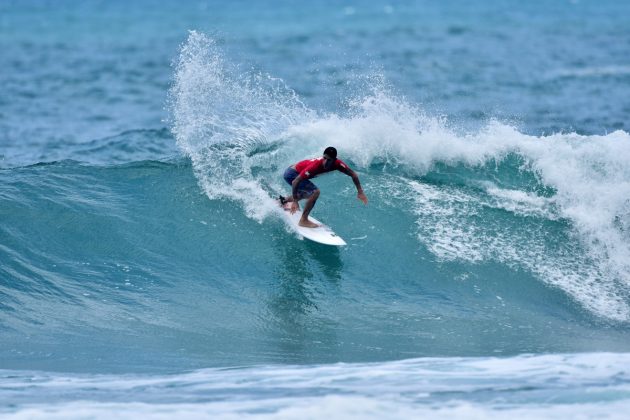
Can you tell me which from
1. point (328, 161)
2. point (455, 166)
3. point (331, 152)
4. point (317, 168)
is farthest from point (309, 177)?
point (455, 166)

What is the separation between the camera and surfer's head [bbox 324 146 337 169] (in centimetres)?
1127

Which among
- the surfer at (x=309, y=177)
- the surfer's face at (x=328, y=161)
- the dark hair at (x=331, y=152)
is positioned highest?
the dark hair at (x=331, y=152)

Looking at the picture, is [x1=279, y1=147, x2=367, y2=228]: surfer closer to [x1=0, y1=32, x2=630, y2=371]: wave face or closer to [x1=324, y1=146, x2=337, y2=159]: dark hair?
[x1=324, y1=146, x2=337, y2=159]: dark hair

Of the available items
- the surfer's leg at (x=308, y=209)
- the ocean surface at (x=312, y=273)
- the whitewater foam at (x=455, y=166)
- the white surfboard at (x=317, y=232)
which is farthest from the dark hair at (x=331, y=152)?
the whitewater foam at (x=455, y=166)

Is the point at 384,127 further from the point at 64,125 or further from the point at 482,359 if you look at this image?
the point at 64,125

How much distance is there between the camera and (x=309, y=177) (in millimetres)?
11641

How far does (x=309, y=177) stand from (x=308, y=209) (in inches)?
18.7

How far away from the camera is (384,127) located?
14.3m

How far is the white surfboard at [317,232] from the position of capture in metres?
11.7

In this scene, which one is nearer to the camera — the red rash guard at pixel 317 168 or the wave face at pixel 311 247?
the wave face at pixel 311 247

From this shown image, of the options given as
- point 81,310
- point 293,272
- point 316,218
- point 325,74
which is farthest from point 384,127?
point 325,74

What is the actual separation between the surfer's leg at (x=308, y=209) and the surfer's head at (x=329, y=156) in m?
0.55

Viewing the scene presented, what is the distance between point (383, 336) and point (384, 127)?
199 inches

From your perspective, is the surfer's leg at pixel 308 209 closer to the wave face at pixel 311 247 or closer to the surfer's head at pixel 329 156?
the wave face at pixel 311 247
